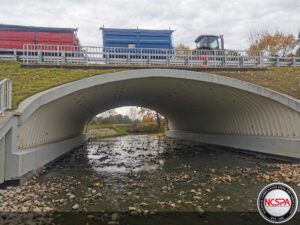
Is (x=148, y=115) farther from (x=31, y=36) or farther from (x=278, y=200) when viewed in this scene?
(x=278, y=200)

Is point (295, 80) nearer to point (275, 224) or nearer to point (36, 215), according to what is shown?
point (275, 224)

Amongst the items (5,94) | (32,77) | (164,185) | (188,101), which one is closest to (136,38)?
(188,101)

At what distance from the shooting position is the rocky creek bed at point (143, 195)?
6.61m

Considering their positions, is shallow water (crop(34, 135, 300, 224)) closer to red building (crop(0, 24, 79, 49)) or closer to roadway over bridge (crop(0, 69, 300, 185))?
roadway over bridge (crop(0, 69, 300, 185))

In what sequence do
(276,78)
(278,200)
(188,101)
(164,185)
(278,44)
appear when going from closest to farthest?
(278,200) < (164,185) < (276,78) < (188,101) < (278,44)

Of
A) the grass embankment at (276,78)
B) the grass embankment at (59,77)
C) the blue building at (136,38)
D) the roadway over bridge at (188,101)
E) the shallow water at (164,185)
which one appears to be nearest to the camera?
the shallow water at (164,185)

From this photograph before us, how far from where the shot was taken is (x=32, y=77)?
1561cm

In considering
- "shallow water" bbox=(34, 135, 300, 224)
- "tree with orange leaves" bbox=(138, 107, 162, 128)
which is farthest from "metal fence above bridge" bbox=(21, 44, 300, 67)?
"tree with orange leaves" bbox=(138, 107, 162, 128)

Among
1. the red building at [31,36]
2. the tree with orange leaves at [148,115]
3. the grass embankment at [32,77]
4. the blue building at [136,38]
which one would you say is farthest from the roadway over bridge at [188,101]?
the tree with orange leaves at [148,115]

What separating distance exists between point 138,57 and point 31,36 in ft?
23.2

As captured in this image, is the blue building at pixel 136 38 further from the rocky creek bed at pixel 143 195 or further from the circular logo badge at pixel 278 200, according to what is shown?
the circular logo badge at pixel 278 200

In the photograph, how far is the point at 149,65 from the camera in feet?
62.3

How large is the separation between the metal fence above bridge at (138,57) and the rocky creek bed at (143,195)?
730cm

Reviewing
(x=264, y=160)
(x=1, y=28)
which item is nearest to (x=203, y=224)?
(x=264, y=160)
